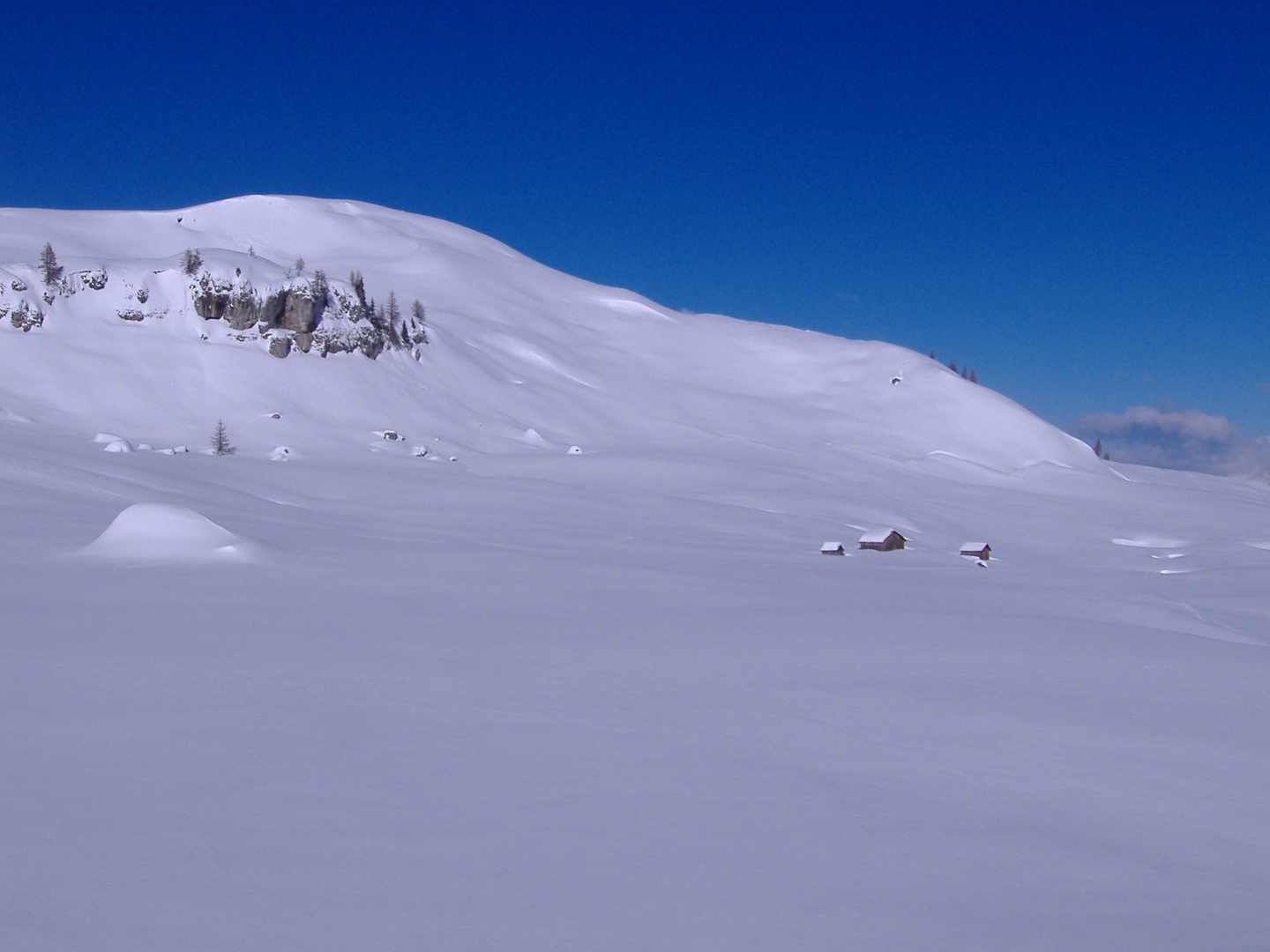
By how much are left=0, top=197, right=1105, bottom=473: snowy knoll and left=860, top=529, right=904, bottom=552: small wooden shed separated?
25.1 meters

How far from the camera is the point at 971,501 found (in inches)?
2030

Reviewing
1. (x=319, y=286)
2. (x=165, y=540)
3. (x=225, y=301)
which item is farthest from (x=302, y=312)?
(x=165, y=540)

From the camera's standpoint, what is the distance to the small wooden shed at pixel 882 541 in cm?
3019

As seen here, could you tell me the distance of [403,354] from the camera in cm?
5900

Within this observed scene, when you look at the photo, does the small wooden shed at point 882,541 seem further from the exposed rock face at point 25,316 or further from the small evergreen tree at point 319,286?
the exposed rock face at point 25,316

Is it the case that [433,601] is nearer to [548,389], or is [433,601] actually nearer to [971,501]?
[971,501]

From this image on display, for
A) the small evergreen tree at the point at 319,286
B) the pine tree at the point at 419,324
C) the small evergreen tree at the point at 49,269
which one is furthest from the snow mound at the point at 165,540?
the pine tree at the point at 419,324

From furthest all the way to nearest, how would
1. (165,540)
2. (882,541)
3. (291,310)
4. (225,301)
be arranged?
(291,310)
(225,301)
(882,541)
(165,540)

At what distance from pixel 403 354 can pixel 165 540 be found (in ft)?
143

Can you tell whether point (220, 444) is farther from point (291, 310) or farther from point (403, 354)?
point (403, 354)

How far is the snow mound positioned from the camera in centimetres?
1622

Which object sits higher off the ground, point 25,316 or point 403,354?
point 403,354

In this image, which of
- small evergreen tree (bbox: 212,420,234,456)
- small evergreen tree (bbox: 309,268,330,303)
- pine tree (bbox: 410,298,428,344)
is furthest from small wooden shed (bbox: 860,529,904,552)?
pine tree (bbox: 410,298,428,344)

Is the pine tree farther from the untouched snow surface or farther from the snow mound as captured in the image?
the snow mound
